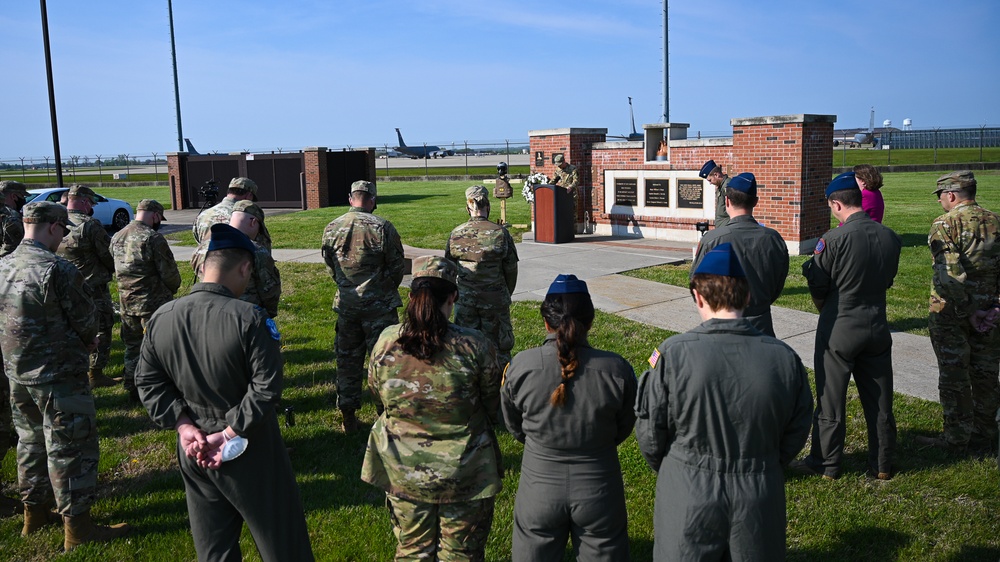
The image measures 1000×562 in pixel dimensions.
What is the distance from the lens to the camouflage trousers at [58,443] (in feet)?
15.1

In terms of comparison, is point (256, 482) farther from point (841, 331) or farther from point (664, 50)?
point (664, 50)

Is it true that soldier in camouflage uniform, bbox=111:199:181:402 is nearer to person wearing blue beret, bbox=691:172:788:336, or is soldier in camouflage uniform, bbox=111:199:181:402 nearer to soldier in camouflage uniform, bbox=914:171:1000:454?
person wearing blue beret, bbox=691:172:788:336

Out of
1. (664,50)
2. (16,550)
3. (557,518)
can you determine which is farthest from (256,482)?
(664,50)

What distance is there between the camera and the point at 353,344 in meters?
6.35

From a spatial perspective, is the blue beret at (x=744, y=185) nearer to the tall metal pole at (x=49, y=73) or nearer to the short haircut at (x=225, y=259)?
the short haircut at (x=225, y=259)

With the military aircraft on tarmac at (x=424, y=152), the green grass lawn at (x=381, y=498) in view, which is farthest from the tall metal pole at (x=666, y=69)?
the military aircraft on tarmac at (x=424, y=152)

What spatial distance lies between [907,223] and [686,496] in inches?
693

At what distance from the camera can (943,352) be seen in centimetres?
560

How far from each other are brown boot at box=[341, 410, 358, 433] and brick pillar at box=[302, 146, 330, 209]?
71.2ft

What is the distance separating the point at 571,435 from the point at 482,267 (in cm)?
323

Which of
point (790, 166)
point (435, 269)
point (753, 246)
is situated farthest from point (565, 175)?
point (435, 269)

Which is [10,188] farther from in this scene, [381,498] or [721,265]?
[721,265]

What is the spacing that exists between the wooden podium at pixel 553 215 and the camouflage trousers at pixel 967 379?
1103 centimetres

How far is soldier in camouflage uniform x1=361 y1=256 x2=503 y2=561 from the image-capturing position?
10.9 ft
